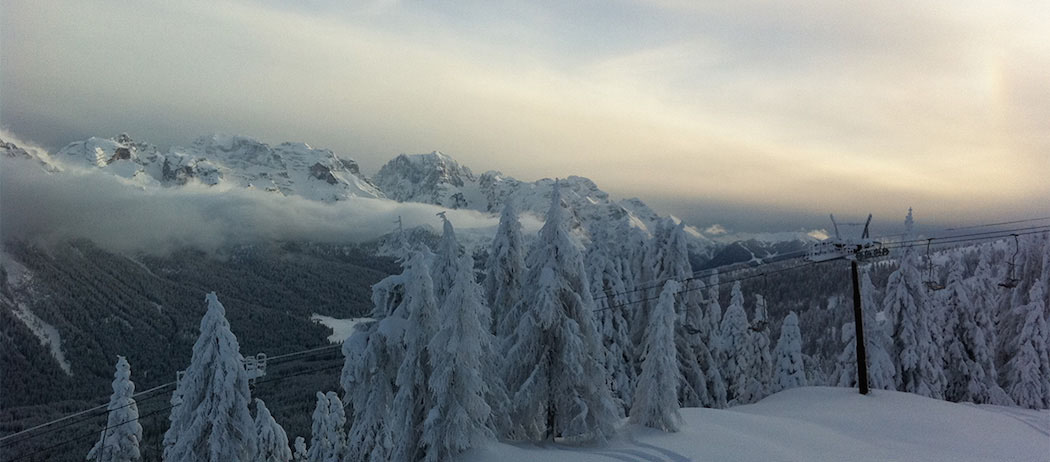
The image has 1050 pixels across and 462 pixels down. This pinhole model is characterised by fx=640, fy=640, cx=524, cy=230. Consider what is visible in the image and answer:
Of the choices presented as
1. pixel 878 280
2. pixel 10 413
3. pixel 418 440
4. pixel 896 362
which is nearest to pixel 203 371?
pixel 418 440

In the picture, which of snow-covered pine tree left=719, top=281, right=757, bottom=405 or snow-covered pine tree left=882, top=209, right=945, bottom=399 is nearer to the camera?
snow-covered pine tree left=882, top=209, right=945, bottom=399

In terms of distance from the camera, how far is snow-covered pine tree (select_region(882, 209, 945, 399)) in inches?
1800

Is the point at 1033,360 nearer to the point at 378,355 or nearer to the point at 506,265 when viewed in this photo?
the point at 506,265

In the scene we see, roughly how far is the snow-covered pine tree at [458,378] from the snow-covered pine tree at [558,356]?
2.65 m

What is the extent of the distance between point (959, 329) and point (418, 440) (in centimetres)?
4426

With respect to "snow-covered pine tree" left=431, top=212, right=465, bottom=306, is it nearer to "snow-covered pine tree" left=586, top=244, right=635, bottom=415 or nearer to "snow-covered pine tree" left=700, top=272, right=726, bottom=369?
"snow-covered pine tree" left=586, top=244, right=635, bottom=415

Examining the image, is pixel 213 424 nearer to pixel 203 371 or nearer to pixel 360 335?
pixel 203 371

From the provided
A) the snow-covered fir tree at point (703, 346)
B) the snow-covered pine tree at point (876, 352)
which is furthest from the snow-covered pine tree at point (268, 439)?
the snow-covered pine tree at point (876, 352)

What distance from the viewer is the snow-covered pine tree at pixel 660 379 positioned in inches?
952

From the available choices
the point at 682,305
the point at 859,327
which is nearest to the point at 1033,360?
the point at 682,305

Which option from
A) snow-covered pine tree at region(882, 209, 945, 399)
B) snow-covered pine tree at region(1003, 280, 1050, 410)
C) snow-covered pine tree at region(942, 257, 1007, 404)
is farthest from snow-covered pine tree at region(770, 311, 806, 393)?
snow-covered pine tree at region(1003, 280, 1050, 410)

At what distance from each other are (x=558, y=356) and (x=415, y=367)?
5439 millimetres

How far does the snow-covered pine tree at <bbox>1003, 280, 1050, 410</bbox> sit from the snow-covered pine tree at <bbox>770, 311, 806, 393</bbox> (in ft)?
49.1

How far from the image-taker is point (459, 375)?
22078 millimetres
